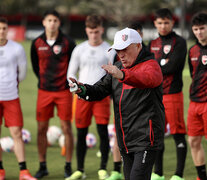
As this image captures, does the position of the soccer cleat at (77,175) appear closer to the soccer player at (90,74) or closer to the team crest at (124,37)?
the soccer player at (90,74)

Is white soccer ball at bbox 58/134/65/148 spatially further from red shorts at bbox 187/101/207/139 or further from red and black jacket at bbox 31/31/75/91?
red shorts at bbox 187/101/207/139

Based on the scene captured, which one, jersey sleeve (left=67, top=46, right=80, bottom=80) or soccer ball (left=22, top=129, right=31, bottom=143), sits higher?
jersey sleeve (left=67, top=46, right=80, bottom=80)

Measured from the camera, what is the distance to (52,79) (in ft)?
26.7

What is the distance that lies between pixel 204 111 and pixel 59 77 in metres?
2.42

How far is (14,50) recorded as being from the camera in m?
7.87

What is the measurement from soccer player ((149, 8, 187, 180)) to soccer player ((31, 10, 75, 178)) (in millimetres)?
1535

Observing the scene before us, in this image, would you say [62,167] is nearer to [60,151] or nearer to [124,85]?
[60,151]

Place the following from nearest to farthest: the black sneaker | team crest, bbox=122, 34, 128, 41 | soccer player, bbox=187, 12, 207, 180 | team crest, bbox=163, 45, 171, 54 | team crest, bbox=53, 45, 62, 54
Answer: team crest, bbox=122, 34, 128, 41 < soccer player, bbox=187, 12, 207, 180 < team crest, bbox=163, 45, 171, 54 < the black sneaker < team crest, bbox=53, 45, 62, 54

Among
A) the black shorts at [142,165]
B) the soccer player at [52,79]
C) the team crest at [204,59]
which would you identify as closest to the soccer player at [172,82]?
the team crest at [204,59]

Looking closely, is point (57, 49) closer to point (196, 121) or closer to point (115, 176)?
point (115, 176)

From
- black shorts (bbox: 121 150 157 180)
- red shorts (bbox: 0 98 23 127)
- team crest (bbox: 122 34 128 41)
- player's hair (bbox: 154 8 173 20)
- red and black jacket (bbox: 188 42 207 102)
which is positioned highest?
player's hair (bbox: 154 8 173 20)

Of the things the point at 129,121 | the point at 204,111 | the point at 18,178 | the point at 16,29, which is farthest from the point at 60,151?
the point at 16,29

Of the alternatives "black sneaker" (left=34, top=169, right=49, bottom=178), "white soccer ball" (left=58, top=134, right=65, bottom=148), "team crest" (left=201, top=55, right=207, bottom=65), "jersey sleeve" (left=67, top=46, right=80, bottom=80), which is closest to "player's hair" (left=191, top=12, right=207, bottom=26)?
"team crest" (left=201, top=55, right=207, bottom=65)

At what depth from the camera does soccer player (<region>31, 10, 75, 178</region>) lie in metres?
8.16
